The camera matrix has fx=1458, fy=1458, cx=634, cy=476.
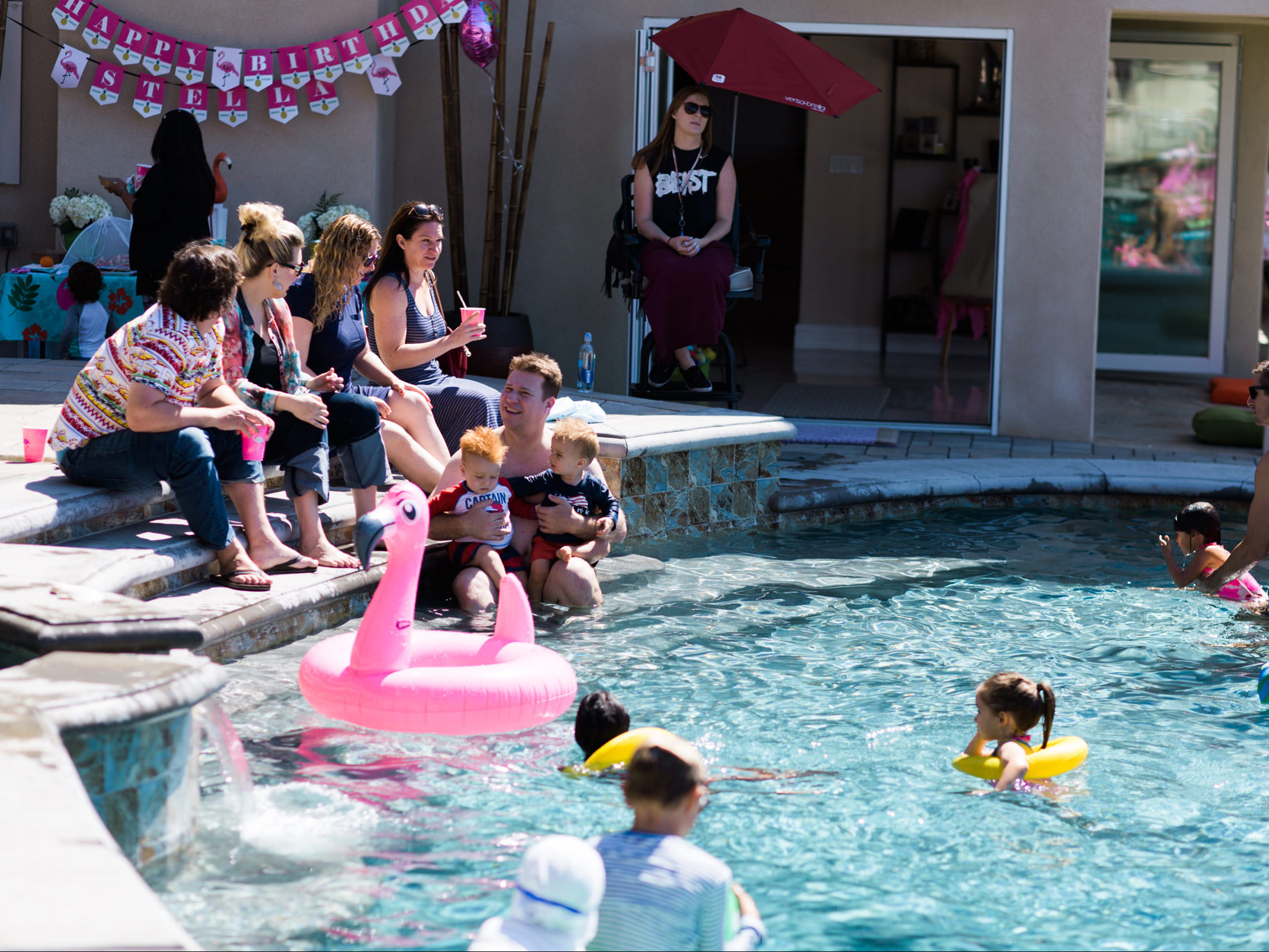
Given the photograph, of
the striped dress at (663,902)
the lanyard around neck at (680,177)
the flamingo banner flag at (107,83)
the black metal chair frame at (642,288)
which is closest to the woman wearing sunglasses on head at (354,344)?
the black metal chair frame at (642,288)

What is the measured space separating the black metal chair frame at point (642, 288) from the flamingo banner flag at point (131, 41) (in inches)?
123

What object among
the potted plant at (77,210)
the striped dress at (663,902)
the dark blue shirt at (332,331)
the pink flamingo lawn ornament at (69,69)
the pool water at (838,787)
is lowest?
the pool water at (838,787)

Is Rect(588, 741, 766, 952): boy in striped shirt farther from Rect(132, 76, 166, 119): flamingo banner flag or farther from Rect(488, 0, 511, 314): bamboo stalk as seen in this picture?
Rect(132, 76, 166, 119): flamingo banner flag

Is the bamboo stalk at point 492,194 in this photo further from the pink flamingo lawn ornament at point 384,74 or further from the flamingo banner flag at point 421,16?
the pink flamingo lawn ornament at point 384,74

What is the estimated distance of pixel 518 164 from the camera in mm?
9078

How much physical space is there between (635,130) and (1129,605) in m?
4.64

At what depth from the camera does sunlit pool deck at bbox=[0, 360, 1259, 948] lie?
7.54 ft

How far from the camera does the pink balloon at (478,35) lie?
8.67m

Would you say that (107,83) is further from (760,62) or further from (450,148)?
(760,62)

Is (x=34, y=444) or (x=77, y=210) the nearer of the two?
(x=34, y=444)

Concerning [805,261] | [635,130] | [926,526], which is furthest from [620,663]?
[805,261]

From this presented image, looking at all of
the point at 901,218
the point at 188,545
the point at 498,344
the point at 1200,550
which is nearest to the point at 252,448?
the point at 188,545

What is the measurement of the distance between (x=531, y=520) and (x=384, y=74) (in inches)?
179

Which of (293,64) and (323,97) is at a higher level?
(293,64)
